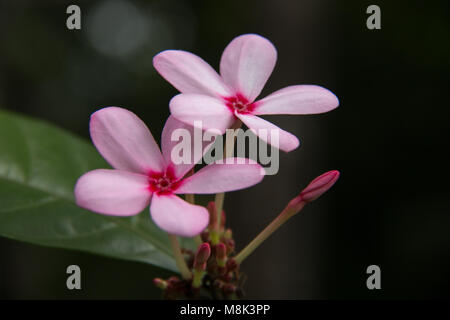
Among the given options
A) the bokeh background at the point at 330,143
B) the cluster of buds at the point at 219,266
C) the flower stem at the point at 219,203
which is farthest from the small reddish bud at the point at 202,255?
the bokeh background at the point at 330,143

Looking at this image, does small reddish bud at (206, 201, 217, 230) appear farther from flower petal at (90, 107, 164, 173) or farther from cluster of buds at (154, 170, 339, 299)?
flower petal at (90, 107, 164, 173)

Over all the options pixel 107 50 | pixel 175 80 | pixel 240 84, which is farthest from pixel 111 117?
pixel 107 50

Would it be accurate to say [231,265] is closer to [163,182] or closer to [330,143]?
[163,182]

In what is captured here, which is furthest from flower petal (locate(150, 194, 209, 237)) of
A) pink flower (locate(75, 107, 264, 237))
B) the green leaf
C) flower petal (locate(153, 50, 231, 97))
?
the green leaf

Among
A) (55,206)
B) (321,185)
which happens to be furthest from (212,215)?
(55,206)

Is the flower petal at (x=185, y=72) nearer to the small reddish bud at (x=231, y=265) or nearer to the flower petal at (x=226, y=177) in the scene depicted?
the flower petal at (x=226, y=177)

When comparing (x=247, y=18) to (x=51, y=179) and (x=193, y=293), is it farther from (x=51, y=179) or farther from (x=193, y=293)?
(x=193, y=293)
